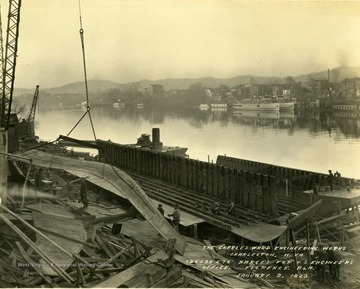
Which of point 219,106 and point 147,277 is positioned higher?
point 219,106

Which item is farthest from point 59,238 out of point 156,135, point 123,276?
point 156,135

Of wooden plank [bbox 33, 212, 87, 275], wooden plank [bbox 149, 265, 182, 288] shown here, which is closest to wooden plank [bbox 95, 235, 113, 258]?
wooden plank [bbox 33, 212, 87, 275]

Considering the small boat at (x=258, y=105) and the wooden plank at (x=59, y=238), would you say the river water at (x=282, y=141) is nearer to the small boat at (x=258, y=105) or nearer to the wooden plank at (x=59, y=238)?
the small boat at (x=258, y=105)

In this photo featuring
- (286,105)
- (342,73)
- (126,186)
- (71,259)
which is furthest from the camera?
(286,105)

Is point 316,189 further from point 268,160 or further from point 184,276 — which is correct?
point 268,160

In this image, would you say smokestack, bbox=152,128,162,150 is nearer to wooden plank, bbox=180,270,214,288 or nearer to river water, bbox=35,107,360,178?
river water, bbox=35,107,360,178

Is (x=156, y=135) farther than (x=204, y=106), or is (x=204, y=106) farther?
(x=204, y=106)

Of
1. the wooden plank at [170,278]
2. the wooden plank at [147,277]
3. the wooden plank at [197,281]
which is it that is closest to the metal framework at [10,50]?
the wooden plank at [147,277]

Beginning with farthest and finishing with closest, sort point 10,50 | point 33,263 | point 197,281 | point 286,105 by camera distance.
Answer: point 286,105, point 10,50, point 197,281, point 33,263

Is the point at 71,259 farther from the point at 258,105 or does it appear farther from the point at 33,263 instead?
the point at 258,105

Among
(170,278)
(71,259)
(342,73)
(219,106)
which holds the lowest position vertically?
(170,278)
